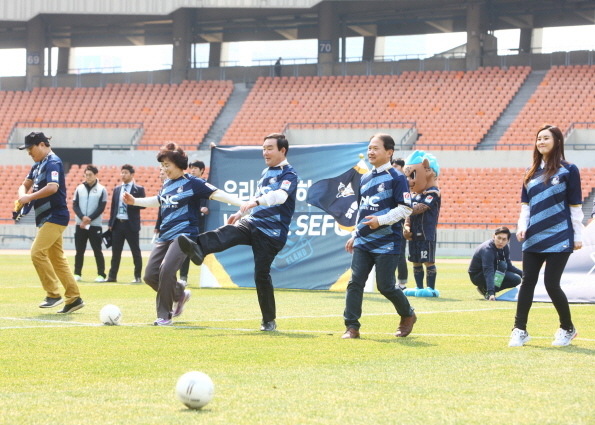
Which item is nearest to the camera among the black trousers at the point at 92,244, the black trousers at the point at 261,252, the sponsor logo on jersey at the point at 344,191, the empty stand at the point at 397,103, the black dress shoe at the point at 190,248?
the black dress shoe at the point at 190,248

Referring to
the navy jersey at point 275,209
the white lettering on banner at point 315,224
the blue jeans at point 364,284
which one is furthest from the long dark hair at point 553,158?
the white lettering on banner at point 315,224

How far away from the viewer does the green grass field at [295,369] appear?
160 inches

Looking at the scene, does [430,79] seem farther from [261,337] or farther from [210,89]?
[261,337]

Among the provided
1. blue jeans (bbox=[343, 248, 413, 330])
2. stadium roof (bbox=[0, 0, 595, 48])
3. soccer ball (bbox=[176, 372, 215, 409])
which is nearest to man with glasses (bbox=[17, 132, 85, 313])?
blue jeans (bbox=[343, 248, 413, 330])

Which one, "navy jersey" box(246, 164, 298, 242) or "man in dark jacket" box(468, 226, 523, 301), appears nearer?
"navy jersey" box(246, 164, 298, 242)

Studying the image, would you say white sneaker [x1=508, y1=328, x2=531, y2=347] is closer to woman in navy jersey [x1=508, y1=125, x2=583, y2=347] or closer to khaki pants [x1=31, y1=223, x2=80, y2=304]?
woman in navy jersey [x1=508, y1=125, x2=583, y2=347]

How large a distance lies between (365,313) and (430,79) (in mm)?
30387

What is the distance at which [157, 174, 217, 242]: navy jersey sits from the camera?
8078 millimetres

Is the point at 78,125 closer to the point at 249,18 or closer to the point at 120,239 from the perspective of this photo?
the point at 249,18

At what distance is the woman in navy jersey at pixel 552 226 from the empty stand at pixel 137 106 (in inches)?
1238

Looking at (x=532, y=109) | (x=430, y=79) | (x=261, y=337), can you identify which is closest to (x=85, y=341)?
(x=261, y=337)

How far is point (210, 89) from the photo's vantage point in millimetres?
41375

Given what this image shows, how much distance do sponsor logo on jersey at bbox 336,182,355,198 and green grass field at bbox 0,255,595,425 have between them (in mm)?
3710

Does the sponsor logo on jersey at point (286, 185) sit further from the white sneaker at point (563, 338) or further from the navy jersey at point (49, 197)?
the navy jersey at point (49, 197)
